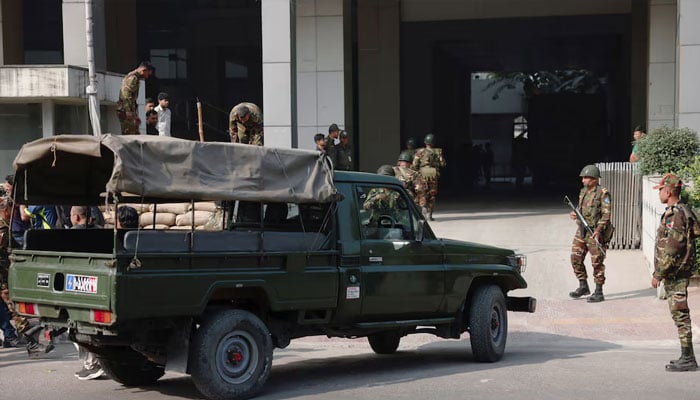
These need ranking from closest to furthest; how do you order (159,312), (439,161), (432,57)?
(159,312) < (439,161) < (432,57)

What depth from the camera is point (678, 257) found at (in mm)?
9672

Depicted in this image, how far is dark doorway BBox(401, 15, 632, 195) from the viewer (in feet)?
106

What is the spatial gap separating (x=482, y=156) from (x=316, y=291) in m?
33.7

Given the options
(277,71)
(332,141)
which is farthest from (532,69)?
(332,141)

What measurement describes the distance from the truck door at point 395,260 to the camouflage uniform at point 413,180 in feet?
35.5

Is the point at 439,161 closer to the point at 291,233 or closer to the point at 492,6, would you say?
the point at 492,6

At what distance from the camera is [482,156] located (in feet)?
138

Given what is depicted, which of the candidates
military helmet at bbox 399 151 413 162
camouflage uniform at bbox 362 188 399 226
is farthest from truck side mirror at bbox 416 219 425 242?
military helmet at bbox 399 151 413 162

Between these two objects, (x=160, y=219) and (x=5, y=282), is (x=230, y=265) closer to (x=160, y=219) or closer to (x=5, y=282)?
(x=5, y=282)

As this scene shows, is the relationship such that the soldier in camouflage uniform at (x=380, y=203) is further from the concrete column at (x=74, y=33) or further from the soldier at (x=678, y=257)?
the concrete column at (x=74, y=33)

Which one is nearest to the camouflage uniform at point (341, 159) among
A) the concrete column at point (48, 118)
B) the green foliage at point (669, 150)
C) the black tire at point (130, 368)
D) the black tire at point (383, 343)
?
the concrete column at point (48, 118)

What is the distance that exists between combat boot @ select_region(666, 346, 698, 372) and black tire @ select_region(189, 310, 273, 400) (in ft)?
13.0

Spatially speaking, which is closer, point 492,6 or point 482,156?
point 492,6

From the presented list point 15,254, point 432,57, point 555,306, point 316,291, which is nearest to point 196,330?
point 316,291
